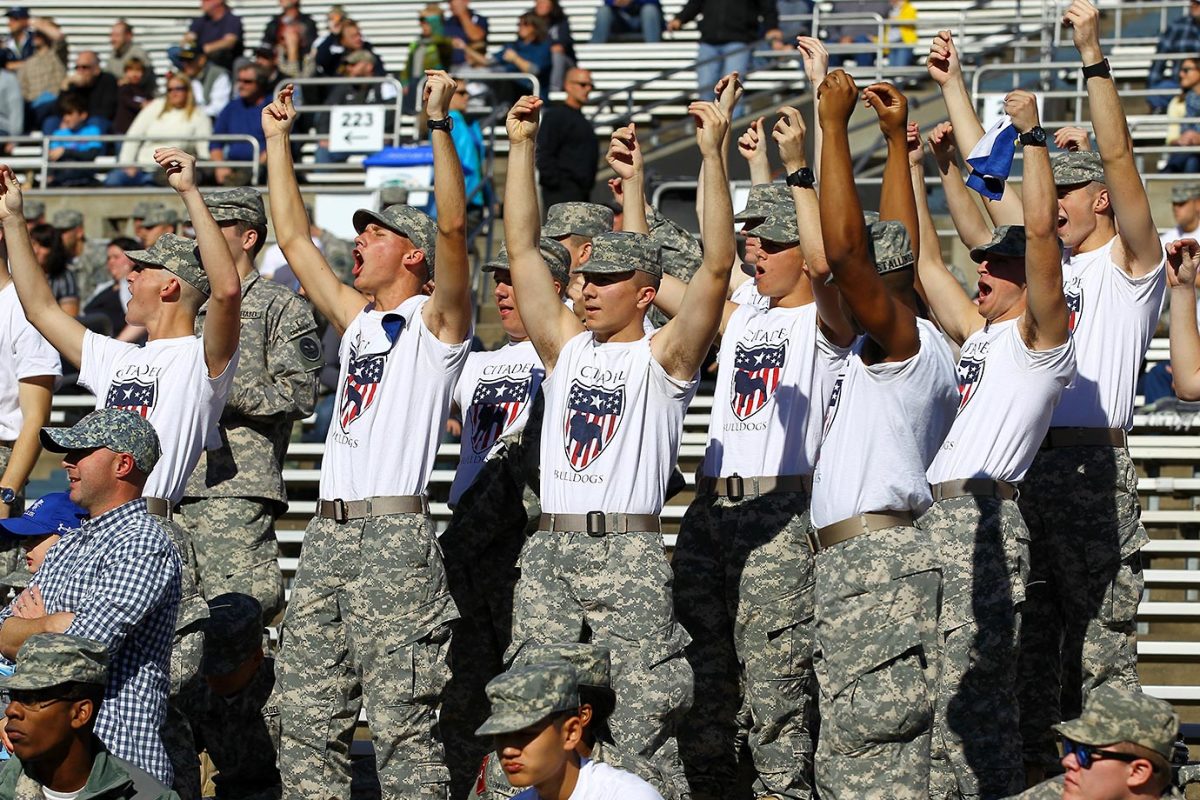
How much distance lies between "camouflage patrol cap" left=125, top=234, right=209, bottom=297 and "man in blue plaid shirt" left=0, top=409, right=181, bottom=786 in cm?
137

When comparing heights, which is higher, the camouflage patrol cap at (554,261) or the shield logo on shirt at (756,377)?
the camouflage patrol cap at (554,261)

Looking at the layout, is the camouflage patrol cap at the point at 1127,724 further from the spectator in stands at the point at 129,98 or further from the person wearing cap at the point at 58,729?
the spectator in stands at the point at 129,98

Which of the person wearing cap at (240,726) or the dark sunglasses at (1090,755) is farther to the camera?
the person wearing cap at (240,726)

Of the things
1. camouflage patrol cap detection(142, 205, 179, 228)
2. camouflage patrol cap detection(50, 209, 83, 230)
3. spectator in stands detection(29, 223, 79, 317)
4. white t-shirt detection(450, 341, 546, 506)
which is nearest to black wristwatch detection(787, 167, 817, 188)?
white t-shirt detection(450, 341, 546, 506)

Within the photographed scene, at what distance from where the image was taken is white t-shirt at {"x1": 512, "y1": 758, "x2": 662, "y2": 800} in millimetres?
5039

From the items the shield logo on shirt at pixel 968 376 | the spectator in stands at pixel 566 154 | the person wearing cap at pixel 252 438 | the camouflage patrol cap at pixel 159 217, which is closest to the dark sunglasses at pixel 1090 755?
the shield logo on shirt at pixel 968 376

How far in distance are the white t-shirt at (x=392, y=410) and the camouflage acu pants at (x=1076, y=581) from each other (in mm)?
2146

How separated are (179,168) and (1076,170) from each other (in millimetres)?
3294

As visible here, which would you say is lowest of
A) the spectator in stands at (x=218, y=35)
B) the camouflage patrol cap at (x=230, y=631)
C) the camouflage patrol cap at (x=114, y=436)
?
the camouflage patrol cap at (x=230, y=631)

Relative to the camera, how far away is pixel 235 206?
26.5 ft

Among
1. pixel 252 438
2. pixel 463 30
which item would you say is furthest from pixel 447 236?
pixel 463 30

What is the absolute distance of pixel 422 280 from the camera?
24.6 feet

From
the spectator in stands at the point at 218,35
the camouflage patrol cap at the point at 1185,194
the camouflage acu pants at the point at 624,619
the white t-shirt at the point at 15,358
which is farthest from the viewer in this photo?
the spectator in stands at the point at 218,35

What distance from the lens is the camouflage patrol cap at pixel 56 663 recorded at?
18.2 ft
